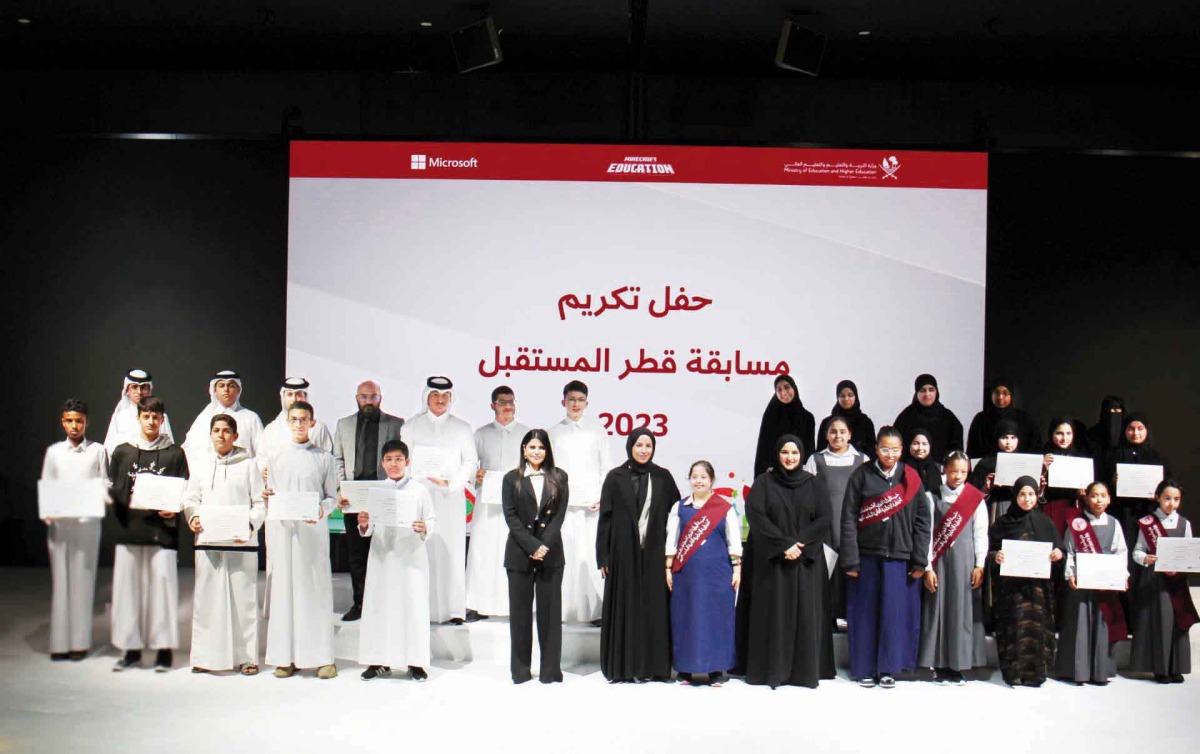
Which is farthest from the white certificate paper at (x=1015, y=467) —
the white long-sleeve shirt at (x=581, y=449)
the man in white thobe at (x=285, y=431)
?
the man in white thobe at (x=285, y=431)

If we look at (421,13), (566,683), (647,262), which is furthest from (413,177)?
(566,683)

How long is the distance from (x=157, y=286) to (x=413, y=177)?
6.31 feet

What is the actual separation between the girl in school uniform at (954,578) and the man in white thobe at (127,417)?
393 centimetres

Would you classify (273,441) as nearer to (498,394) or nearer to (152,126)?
(498,394)

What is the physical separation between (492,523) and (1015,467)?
9.74 feet

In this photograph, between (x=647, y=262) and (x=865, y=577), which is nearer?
(x=865, y=577)

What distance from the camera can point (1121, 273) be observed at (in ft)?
26.8

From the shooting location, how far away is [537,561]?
5660 mm

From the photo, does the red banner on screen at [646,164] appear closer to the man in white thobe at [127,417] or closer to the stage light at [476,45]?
the stage light at [476,45]

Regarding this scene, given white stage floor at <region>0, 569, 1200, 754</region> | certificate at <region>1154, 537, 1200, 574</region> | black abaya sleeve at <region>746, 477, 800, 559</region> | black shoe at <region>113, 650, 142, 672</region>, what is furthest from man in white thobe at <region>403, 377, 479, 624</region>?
certificate at <region>1154, 537, 1200, 574</region>

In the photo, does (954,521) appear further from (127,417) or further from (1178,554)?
(127,417)

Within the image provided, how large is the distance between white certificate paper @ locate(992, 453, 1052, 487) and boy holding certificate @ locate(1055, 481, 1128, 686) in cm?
29

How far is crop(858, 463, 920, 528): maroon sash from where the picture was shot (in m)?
5.75

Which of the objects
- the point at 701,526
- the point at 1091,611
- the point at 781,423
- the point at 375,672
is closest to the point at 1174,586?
the point at 1091,611
